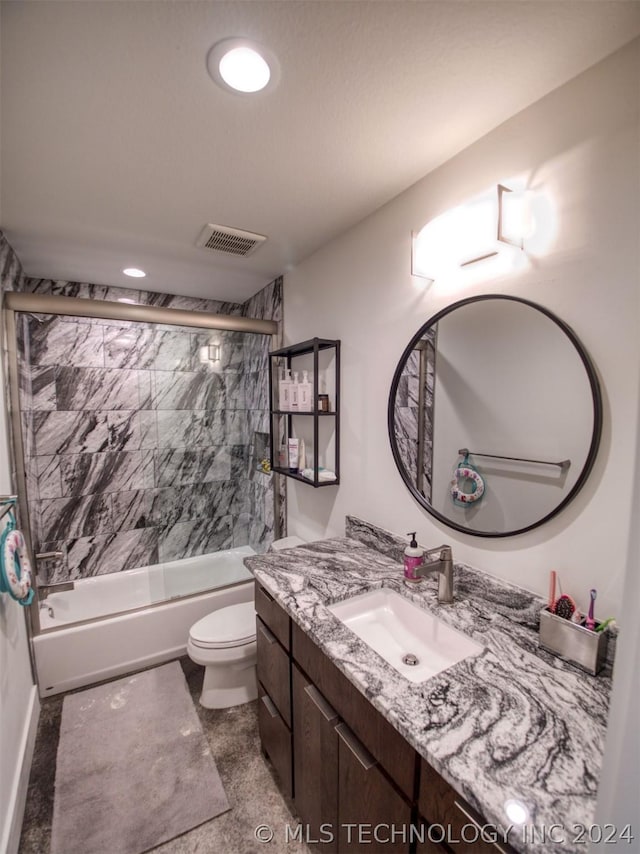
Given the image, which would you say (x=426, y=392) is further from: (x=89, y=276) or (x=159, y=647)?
(x=89, y=276)

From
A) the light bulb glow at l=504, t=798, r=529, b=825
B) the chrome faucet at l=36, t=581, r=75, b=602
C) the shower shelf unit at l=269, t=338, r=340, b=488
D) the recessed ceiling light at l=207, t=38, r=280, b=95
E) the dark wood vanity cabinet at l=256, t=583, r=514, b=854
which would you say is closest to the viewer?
the light bulb glow at l=504, t=798, r=529, b=825

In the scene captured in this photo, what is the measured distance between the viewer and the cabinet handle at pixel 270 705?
1480 mm

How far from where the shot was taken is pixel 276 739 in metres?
1.48

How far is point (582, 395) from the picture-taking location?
1050 millimetres

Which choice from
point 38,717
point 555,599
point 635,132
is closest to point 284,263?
point 635,132

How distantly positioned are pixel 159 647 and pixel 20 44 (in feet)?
8.94

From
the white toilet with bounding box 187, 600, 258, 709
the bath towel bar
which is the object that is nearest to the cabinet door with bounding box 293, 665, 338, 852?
the white toilet with bounding box 187, 600, 258, 709

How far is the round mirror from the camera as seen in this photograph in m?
1.08

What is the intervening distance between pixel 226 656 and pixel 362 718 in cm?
113

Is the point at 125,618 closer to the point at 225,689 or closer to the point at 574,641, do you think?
the point at 225,689

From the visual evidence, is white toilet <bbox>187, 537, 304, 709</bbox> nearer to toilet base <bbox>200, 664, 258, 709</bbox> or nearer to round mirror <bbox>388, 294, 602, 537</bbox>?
toilet base <bbox>200, 664, 258, 709</bbox>

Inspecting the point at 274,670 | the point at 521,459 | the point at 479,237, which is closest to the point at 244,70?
the point at 479,237

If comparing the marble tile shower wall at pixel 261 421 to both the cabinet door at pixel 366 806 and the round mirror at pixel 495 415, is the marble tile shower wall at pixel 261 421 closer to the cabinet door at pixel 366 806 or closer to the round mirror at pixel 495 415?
the round mirror at pixel 495 415

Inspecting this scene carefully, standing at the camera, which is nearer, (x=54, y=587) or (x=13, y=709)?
(x=13, y=709)
